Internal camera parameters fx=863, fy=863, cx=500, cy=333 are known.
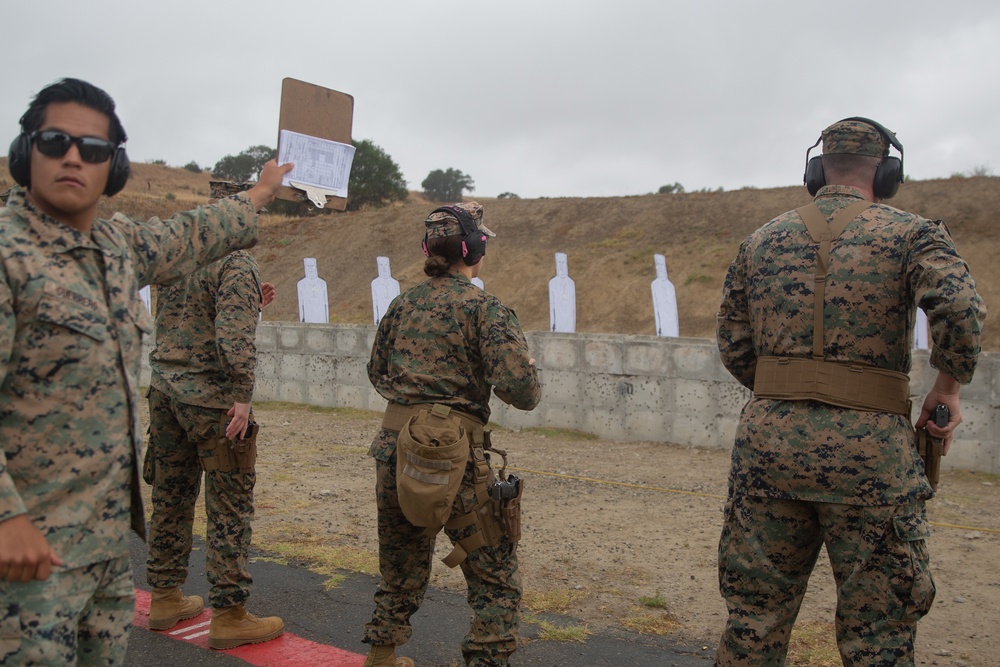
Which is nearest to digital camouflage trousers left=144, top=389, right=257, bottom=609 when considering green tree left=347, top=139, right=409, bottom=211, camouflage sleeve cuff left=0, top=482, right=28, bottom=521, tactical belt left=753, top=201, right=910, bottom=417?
camouflage sleeve cuff left=0, top=482, right=28, bottom=521

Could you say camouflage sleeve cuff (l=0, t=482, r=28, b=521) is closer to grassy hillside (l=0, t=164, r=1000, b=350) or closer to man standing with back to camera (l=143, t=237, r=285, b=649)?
man standing with back to camera (l=143, t=237, r=285, b=649)

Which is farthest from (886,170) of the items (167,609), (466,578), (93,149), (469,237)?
(167,609)

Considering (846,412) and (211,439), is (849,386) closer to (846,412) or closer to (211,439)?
(846,412)

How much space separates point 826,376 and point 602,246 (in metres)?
27.9

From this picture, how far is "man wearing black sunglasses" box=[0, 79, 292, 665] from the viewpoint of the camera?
73.0 inches

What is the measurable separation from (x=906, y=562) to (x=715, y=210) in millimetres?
29023

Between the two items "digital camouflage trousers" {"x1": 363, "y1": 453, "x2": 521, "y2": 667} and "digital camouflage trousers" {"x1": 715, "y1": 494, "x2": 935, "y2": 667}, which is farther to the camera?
"digital camouflage trousers" {"x1": 363, "y1": 453, "x2": 521, "y2": 667}

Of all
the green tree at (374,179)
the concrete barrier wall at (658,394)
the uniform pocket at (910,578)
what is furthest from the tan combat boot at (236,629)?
the green tree at (374,179)

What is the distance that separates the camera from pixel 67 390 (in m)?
1.95

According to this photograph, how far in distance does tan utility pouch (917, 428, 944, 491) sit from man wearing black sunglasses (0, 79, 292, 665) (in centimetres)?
230

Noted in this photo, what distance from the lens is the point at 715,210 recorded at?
3038 centimetres

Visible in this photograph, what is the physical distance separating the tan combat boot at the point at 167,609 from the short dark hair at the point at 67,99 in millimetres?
2611

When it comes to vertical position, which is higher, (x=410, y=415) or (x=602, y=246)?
(x=602, y=246)

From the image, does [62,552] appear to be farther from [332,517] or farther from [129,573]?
[332,517]
